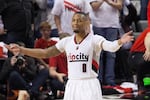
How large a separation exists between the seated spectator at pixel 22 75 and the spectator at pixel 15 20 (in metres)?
0.87

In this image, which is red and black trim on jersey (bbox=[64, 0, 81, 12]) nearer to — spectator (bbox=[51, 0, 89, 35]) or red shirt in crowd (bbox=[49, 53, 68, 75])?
spectator (bbox=[51, 0, 89, 35])

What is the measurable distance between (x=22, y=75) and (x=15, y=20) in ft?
4.58

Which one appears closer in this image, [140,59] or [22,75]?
[140,59]

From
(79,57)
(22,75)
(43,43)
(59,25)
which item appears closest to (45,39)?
(43,43)

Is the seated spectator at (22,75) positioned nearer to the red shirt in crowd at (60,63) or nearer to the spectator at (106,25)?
the red shirt in crowd at (60,63)

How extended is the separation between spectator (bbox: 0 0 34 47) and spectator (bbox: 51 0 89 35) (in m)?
0.59

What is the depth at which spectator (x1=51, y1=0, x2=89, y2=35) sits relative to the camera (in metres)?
10.1

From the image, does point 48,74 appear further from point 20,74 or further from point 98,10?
point 98,10

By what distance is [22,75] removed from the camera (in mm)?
9297

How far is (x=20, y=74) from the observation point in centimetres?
923

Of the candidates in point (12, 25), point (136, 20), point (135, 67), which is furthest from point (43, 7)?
point (135, 67)

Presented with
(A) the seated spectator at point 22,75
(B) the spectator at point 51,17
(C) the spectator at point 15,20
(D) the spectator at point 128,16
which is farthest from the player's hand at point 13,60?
(D) the spectator at point 128,16

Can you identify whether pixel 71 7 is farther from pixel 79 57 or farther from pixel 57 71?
pixel 79 57

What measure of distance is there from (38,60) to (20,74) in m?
0.62
